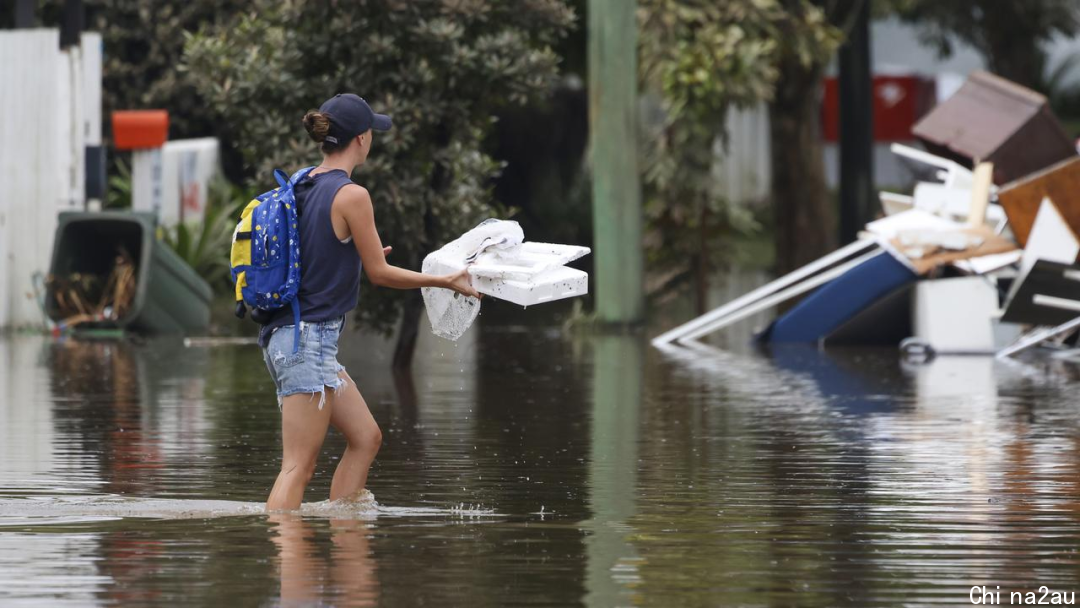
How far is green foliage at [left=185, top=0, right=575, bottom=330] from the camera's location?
15.0 meters

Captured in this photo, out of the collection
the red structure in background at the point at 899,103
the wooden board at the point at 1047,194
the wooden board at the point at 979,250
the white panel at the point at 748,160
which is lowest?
the wooden board at the point at 979,250

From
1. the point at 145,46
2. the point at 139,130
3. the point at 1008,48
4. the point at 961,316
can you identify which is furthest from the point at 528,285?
the point at 1008,48

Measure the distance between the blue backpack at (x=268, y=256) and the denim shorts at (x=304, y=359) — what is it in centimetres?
5

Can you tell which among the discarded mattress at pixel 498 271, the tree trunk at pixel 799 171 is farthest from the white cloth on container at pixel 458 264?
the tree trunk at pixel 799 171

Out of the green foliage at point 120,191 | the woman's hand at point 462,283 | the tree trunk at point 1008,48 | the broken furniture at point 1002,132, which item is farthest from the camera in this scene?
the tree trunk at point 1008,48

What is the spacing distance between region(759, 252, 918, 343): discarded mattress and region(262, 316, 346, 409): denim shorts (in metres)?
10.8

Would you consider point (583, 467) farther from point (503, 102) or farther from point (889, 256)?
point (889, 256)

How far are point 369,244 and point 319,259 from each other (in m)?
0.20

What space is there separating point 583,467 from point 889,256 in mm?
8581

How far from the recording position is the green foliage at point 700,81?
22062mm

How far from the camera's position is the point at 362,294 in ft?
51.6

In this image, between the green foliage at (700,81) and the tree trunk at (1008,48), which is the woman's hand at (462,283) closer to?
the green foliage at (700,81)

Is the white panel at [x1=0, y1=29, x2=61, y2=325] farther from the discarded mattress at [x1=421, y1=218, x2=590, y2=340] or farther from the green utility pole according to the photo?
the discarded mattress at [x1=421, y1=218, x2=590, y2=340]

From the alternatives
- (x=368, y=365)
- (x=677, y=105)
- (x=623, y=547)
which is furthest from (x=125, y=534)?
(x=677, y=105)
